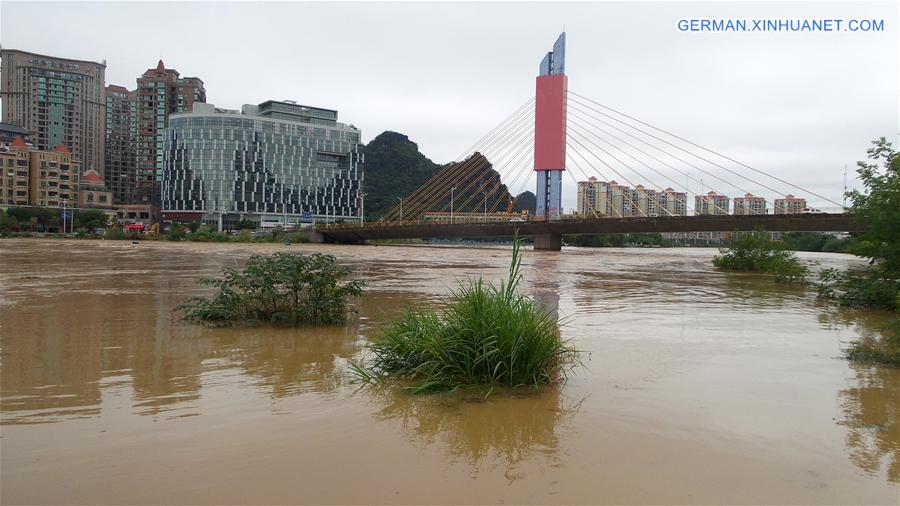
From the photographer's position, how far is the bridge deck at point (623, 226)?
4325cm

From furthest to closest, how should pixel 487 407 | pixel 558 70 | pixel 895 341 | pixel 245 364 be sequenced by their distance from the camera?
pixel 558 70 < pixel 895 341 < pixel 245 364 < pixel 487 407

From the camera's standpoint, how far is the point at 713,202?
53.3 metres

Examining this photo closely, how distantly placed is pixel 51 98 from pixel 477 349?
152762 mm

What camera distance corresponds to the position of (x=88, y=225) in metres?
83.7

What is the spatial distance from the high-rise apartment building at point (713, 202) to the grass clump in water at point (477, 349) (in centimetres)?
5137

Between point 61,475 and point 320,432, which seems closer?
point 61,475

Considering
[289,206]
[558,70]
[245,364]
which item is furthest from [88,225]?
[245,364]

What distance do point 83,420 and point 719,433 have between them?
4.28m

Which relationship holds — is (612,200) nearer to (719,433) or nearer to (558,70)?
(558,70)

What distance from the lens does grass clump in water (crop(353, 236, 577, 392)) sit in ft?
16.4

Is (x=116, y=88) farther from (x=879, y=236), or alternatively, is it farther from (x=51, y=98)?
(x=879, y=236)

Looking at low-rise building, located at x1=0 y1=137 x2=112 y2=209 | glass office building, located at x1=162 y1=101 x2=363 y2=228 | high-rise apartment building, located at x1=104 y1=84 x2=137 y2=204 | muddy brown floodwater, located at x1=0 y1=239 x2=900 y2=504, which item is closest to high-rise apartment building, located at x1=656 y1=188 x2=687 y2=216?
muddy brown floodwater, located at x1=0 y1=239 x2=900 y2=504

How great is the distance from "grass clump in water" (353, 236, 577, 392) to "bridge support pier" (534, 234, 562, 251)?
5278cm

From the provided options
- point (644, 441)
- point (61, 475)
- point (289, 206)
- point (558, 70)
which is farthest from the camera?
point (289, 206)
